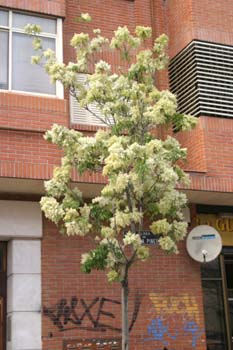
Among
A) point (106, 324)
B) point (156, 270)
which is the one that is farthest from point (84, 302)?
point (156, 270)

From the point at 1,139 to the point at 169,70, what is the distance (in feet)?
15.1

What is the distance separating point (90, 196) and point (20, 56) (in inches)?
118

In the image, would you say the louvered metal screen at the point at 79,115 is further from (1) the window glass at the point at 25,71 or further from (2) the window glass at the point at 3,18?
(2) the window glass at the point at 3,18

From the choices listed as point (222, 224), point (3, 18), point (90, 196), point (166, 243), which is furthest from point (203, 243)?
point (3, 18)

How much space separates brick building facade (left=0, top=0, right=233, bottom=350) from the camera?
10289mm

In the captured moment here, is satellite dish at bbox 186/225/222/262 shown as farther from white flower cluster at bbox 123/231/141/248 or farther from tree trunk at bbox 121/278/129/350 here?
white flower cluster at bbox 123/231/141/248

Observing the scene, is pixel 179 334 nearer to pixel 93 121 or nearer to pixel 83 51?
pixel 93 121

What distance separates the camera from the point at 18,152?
33.1 ft

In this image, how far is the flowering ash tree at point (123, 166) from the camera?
7051 mm

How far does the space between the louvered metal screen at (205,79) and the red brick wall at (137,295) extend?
3.07 metres

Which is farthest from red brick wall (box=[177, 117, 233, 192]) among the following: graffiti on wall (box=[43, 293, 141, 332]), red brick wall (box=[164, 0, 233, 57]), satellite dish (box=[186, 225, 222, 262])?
graffiti on wall (box=[43, 293, 141, 332])

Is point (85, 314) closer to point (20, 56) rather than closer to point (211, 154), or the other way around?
point (211, 154)

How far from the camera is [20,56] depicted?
10844 mm

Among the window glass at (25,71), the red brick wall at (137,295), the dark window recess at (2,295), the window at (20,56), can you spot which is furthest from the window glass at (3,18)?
the dark window recess at (2,295)
